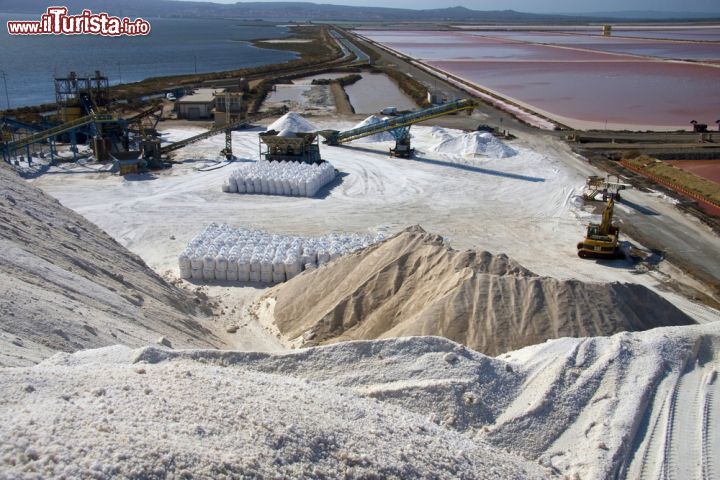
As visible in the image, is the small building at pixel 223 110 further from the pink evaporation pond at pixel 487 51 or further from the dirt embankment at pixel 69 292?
the pink evaporation pond at pixel 487 51

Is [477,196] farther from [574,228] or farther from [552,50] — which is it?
[552,50]

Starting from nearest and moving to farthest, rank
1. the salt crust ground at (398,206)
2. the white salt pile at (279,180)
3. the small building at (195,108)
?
the salt crust ground at (398,206)
the white salt pile at (279,180)
the small building at (195,108)

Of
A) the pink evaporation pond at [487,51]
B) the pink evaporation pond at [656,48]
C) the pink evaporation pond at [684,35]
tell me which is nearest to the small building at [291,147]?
the pink evaporation pond at [487,51]

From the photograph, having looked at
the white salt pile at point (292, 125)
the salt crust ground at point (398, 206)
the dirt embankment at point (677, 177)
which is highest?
the white salt pile at point (292, 125)

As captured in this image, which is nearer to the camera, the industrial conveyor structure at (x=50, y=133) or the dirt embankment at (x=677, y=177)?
the dirt embankment at (x=677, y=177)

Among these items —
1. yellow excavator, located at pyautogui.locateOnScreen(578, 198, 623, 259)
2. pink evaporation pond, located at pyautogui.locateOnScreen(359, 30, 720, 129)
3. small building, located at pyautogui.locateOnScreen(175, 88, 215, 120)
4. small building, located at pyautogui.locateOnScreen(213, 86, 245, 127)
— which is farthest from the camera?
pink evaporation pond, located at pyautogui.locateOnScreen(359, 30, 720, 129)

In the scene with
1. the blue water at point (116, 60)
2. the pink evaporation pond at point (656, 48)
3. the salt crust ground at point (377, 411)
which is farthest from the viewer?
the pink evaporation pond at point (656, 48)

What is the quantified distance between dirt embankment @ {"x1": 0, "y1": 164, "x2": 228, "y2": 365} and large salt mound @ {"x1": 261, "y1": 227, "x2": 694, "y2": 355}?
274 centimetres

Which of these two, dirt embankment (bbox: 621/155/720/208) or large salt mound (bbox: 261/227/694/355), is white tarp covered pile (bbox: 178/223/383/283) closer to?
large salt mound (bbox: 261/227/694/355)

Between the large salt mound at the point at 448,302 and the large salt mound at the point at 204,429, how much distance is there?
477 centimetres

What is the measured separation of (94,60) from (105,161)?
84.5 m

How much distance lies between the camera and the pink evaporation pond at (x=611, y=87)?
52719 millimetres

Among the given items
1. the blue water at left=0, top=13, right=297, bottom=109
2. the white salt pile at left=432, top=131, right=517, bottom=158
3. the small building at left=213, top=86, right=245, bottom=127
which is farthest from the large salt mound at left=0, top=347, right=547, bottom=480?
the blue water at left=0, top=13, right=297, bottom=109

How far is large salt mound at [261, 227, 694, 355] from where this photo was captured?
1374 cm
